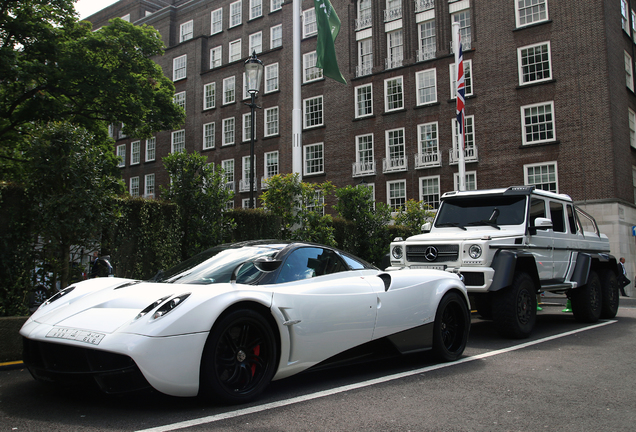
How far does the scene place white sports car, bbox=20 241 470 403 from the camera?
4.03 m

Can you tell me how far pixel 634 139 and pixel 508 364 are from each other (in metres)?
28.9

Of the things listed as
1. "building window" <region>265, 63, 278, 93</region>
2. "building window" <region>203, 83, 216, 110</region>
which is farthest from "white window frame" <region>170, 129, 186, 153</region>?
"building window" <region>265, 63, 278, 93</region>

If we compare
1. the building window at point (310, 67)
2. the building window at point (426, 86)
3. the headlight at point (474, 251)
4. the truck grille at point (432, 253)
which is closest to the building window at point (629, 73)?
the building window at point (426, 86)

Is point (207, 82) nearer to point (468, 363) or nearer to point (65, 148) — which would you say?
point (65, 148)

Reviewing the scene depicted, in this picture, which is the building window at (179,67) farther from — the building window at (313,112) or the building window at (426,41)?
the building window at (426,41)

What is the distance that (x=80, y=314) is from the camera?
4523 millimetres

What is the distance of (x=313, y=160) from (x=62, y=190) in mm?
28900

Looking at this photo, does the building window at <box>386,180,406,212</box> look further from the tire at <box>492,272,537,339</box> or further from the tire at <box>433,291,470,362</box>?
the tire at <box>433,291,470,362</box>

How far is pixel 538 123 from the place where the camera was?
1126 inches

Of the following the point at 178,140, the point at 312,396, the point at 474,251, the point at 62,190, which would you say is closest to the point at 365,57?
the point at 178,140

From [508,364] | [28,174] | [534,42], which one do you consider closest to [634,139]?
[534,42]

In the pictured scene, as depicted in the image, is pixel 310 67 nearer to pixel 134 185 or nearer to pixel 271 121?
pixel 271 121

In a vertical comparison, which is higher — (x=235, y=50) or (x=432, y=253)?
(x=235, y=50)

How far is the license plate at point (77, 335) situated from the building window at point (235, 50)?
136 ft
